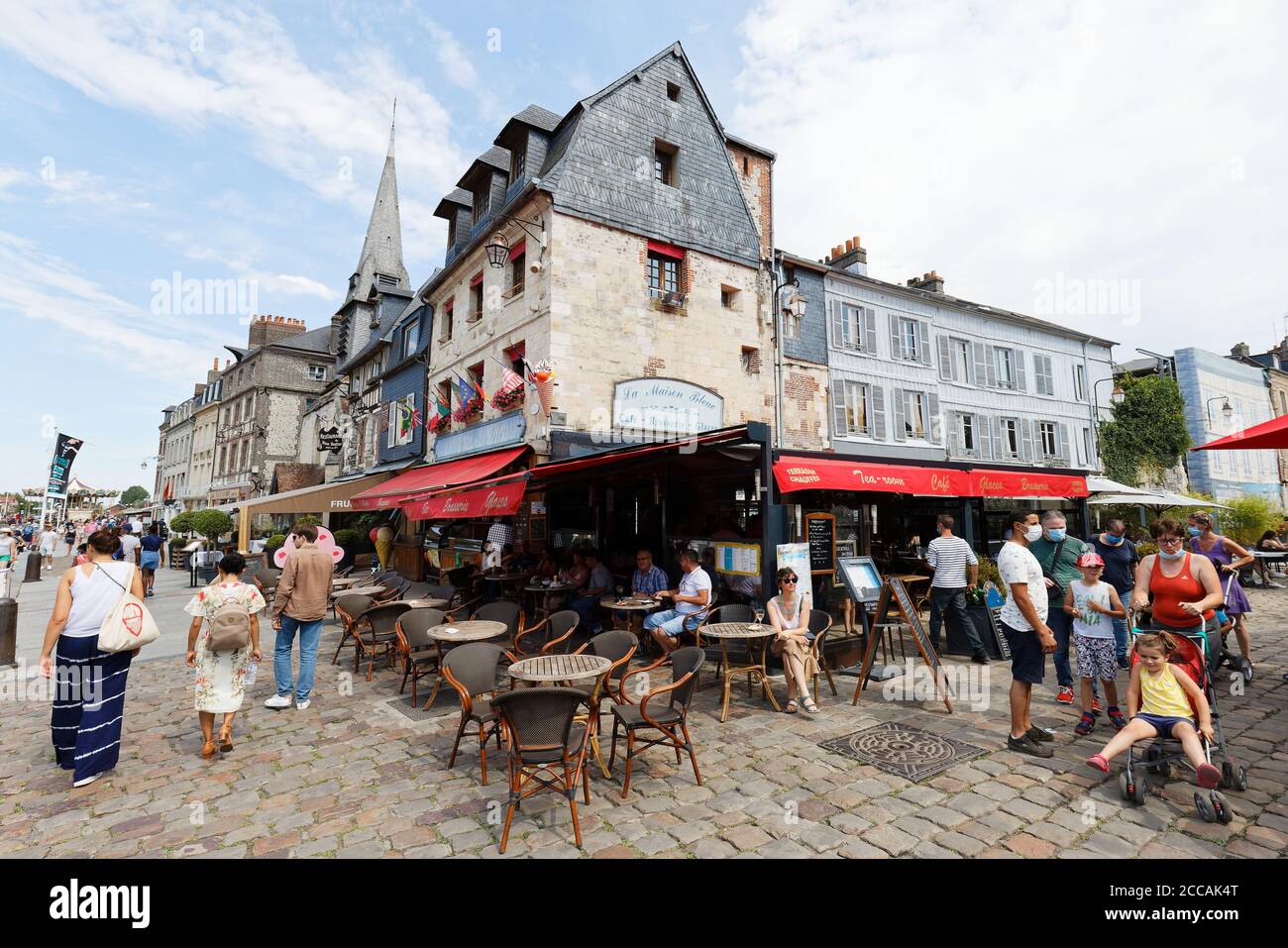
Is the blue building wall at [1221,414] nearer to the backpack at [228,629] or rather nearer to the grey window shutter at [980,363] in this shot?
the grey window shutter at [980,363]

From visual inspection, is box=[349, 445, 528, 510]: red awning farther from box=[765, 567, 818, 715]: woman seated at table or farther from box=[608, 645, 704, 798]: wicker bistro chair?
box=[608, 645, 704, 798]: wicker bistro chair

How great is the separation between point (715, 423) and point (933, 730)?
916 centimetres

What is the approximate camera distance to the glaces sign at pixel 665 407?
40.5ft

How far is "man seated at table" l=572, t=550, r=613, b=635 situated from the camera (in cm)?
836

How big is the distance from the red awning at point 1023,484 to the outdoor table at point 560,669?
668 centimetres

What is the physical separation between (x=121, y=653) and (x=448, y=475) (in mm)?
8089

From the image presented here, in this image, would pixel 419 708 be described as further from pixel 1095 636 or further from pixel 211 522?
pixel 211 522

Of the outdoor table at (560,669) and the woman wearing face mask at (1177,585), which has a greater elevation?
the woman wearing face mask at (1177,585)

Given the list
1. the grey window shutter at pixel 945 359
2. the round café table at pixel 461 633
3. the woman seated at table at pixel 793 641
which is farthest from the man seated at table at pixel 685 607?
the grey window shutter at pixel 945 359

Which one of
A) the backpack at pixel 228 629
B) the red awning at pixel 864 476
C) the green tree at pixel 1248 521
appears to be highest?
the red awning at pixel 864 476

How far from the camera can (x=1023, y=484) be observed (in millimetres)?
9672

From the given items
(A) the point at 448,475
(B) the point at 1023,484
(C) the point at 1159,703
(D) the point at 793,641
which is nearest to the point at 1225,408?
(B) the point at 1023,484
